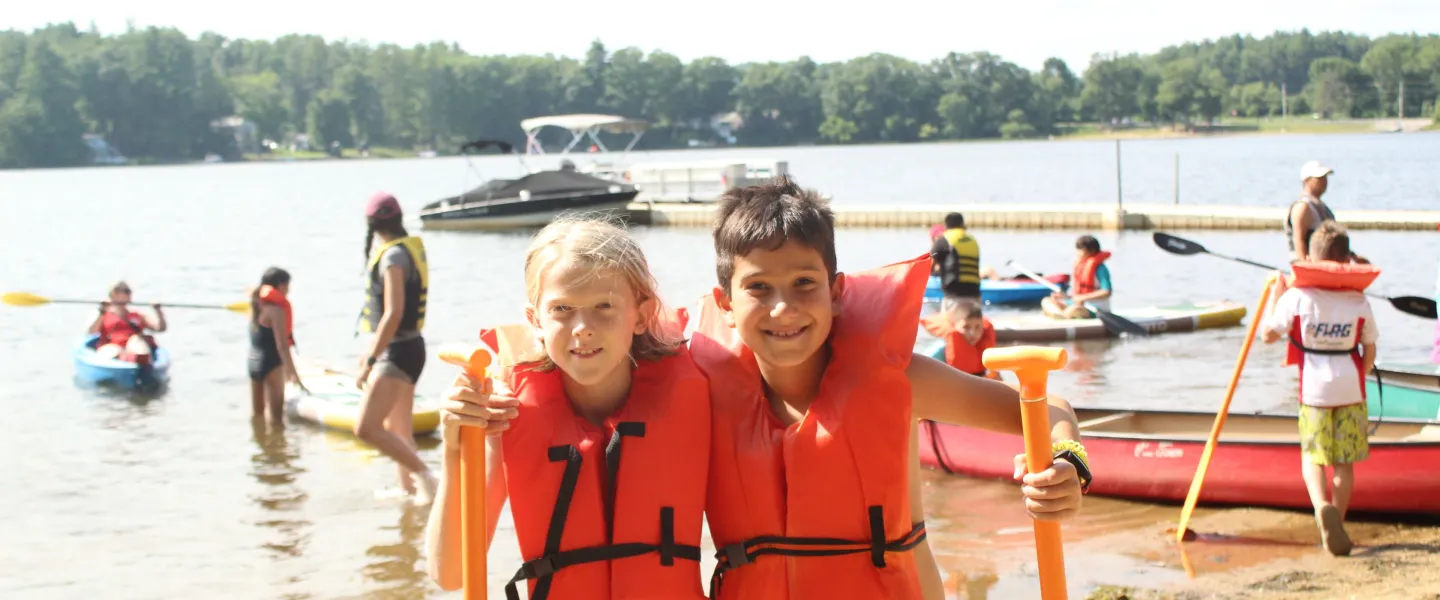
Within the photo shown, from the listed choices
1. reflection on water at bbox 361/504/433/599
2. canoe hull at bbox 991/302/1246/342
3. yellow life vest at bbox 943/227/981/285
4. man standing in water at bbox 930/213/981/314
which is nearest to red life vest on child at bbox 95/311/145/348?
reflection on water at bbox 361/504/433/599

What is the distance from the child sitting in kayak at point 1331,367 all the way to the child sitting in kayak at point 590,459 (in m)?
4.58

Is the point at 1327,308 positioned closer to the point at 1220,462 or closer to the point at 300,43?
the point at 1220,462

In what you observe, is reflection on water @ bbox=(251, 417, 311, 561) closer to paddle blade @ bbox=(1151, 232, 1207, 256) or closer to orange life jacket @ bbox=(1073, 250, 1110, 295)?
paddle blade @ bbox=(1151, 232, 1207, 256)

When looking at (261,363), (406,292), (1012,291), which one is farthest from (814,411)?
(1012,291)

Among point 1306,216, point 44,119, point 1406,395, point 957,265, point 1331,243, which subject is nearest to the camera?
point 1331,243

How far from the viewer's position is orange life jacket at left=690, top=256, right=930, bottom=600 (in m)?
2.87

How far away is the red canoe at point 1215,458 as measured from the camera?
7.27 m

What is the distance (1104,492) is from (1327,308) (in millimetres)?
2129

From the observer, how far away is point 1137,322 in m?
16.2

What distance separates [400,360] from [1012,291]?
40.3ft

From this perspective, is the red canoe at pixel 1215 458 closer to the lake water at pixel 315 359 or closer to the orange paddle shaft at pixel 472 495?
the lake water at pixel 315 359

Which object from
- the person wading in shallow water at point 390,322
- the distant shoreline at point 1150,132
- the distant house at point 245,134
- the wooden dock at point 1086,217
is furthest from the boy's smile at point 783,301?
the distant house at point 245,134

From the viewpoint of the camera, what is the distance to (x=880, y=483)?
9.50ft

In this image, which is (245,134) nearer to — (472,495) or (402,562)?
(402,562)
